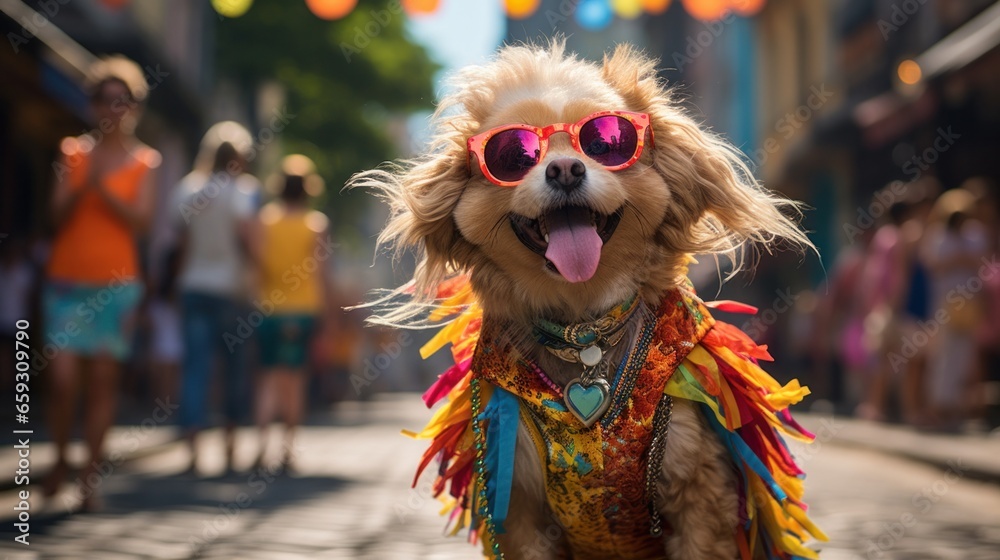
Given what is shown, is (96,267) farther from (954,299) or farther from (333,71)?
(333,71)

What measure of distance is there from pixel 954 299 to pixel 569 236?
8234 mm

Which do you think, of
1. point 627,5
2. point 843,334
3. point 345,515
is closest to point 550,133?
point 345,515

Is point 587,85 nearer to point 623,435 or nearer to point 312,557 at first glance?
point 623,435

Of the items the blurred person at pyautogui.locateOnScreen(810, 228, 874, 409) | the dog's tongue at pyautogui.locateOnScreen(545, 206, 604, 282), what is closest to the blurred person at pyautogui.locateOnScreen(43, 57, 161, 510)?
the dog's tongue at pyautogui.locateOnScreen(545, 206, 604, 282)

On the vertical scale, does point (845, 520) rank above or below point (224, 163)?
below

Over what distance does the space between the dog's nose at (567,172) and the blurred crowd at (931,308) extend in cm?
822

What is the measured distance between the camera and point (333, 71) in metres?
28.8

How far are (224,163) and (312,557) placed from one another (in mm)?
4711

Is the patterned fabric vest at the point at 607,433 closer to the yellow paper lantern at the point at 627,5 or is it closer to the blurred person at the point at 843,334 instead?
the blurred person at the point at 843,334

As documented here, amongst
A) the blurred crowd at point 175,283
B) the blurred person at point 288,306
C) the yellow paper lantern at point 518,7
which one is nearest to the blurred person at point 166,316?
the blurred crowd at point 175,283

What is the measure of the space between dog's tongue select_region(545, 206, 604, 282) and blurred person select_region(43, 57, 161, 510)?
11.8 ft

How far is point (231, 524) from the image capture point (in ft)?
20.1

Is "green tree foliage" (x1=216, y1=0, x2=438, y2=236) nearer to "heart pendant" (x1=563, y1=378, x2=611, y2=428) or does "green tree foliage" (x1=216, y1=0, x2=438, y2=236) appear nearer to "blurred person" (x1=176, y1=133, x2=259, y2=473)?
"blurred person" (x1=176, y1=133, x2=259, y2=473)

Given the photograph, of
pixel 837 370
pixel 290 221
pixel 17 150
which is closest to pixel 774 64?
pixel 837 370
